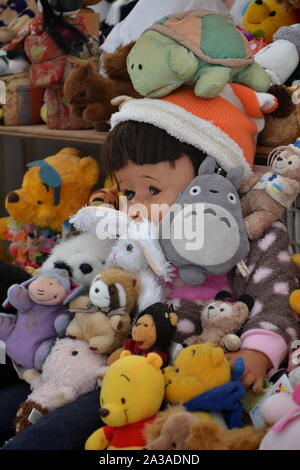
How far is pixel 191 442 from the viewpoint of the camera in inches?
24.9

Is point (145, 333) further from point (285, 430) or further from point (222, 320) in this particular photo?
point (285, 430)

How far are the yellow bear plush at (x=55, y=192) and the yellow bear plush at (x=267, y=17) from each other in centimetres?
55

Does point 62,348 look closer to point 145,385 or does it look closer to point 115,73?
point 145,385

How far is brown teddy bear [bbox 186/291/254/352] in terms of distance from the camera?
87cm

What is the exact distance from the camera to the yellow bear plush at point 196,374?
747 millimetres

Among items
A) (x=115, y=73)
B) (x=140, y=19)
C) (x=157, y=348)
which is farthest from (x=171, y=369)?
(x=140, y=19)

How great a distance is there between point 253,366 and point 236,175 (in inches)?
13.2

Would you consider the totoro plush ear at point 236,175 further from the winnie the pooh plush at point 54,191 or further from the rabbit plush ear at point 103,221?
the winnie the pooh plush at point 54,191

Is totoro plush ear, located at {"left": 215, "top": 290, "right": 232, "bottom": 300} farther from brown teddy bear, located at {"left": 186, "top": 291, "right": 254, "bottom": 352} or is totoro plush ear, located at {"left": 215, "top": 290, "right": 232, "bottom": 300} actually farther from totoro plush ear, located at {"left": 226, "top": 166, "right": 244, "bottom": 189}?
totoro plush ear, located at {"left": 226, "top": 166, "right": 244, "bottom": 189}

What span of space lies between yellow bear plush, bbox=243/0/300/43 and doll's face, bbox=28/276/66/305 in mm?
807

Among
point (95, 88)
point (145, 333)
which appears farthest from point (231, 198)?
point (95, 88)

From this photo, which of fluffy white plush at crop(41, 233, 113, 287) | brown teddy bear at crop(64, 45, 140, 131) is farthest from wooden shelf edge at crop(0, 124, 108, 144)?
fluffy white plush at crop(41, 233, 113, 287)

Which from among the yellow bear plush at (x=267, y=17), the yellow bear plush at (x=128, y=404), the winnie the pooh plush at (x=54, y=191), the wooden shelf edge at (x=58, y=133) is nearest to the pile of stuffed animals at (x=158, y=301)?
the yellow bear plush at (x=128, y=404)

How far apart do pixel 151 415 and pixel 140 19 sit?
1.26 m
